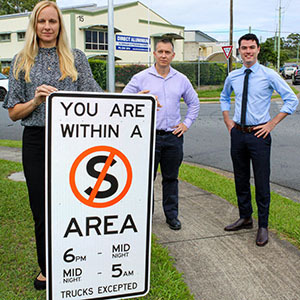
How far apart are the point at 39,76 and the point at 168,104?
1.79 meters

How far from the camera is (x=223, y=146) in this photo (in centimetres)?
968

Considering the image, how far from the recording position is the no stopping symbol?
2008mm

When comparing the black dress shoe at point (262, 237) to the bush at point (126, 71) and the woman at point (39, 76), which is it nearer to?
the woman at point (39, 76)

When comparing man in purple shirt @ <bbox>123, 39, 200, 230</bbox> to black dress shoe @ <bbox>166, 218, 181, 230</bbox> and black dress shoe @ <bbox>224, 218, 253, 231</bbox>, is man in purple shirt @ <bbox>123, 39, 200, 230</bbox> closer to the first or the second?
black dress shoe @ <bbox>166, 218, 181, 230</bbox>

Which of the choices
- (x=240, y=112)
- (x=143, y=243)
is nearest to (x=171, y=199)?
(x=240, y=112)

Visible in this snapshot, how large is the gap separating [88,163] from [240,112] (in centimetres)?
258

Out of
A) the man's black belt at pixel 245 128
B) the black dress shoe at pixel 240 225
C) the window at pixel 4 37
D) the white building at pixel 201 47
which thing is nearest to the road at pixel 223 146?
the black dress shoe at pixel 240 225

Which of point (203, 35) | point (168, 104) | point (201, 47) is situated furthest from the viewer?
point (203, 35)

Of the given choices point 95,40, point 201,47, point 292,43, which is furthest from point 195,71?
point 292,43

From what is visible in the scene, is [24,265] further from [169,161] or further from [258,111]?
[258,111]

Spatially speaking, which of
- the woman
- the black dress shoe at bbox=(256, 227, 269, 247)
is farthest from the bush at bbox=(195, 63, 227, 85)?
the woman

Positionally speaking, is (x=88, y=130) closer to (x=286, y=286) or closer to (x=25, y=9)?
(x=286, y=286)

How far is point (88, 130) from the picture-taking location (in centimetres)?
199

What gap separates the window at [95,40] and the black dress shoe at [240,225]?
3872 centimetres
